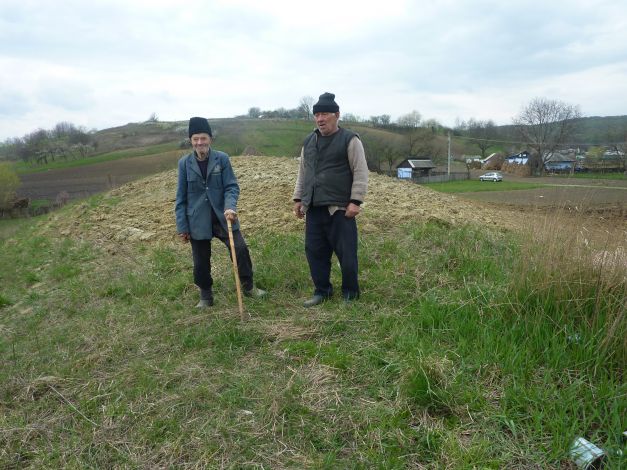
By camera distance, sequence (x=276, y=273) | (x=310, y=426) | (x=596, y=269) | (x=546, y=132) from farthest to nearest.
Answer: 1. (x=546, y=132)
2. (x=276, y=273)
3. (x=596, y=269)
4. (x=310, y=426)

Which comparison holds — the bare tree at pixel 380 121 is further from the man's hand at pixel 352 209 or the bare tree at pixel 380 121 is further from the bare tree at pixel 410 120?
the man's hand at pixel 352 209

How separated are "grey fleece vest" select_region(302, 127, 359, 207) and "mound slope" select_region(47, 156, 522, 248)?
297 centimetres

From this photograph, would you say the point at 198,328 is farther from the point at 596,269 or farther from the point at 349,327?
the point at 596,269

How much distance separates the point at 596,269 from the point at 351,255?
1997 millimetres

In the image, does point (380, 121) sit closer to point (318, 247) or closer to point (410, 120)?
point (410, 120)

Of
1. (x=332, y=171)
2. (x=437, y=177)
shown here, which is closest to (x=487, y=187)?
(x=437, y=177)

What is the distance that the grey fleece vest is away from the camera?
3.97 metres

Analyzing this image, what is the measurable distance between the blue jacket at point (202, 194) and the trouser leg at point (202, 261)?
122mm

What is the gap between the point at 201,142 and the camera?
4.29 meters

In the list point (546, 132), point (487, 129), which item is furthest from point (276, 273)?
point (487, 129)

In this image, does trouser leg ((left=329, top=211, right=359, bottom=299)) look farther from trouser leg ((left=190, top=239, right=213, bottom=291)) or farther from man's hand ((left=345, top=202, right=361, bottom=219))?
trouser leg ((left=190, top=239, right=213, bottom=291))

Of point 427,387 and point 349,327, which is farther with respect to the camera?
point 349,327

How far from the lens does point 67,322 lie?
15.7 feet

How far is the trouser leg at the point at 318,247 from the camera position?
425 cm
